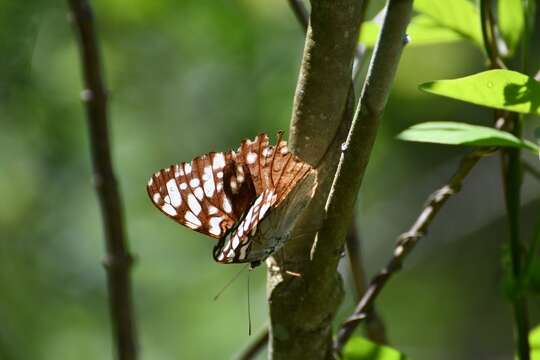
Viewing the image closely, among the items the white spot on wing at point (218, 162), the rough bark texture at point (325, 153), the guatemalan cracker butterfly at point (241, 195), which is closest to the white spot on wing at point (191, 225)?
the guatemalan cracker butterfly at point (241, 195)

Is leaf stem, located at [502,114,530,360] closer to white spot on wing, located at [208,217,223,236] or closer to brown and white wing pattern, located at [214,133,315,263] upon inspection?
brown and white wing pattern, located at [214,133,315,263]

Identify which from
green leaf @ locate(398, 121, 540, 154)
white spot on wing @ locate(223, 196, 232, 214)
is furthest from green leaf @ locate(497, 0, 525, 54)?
white spot on wing @ locate(223, 196, 232, 214)

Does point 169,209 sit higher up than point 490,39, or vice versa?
point 490,39

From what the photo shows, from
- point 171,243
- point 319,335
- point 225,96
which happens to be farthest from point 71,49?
point 319,335

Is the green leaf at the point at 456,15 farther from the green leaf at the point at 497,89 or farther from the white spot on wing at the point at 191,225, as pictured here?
the white spot on wing at the point at 191,225

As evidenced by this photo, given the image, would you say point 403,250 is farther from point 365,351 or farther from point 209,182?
point 209,182

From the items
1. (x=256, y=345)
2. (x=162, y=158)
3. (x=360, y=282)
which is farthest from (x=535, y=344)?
(x=162, y=158)
